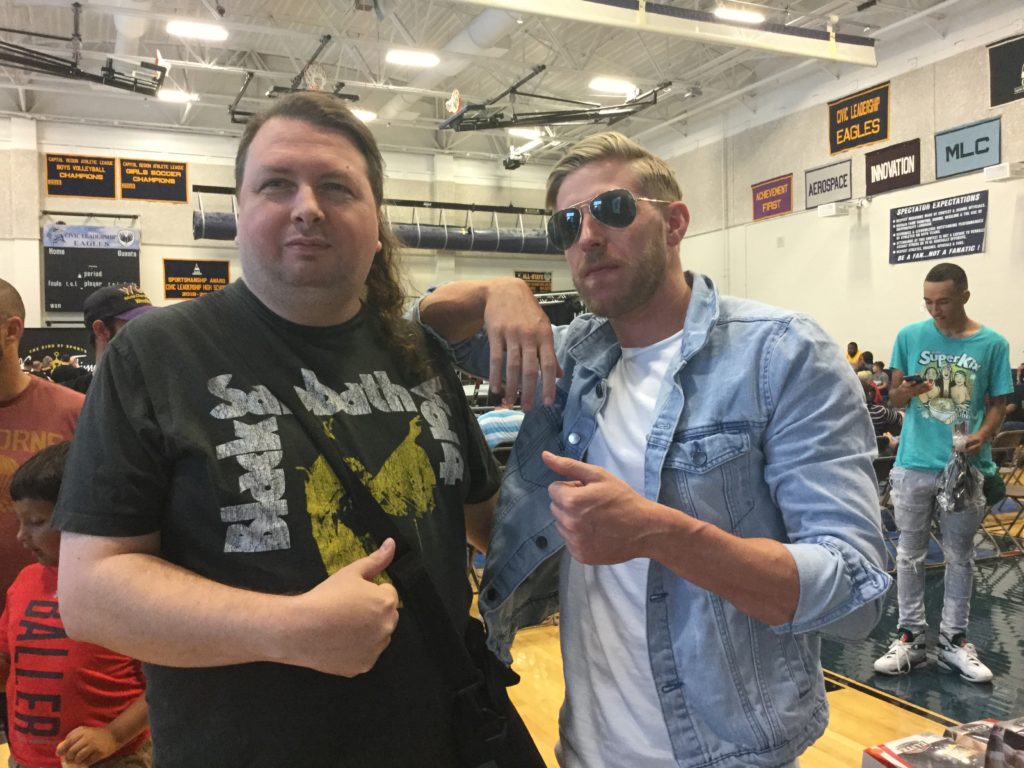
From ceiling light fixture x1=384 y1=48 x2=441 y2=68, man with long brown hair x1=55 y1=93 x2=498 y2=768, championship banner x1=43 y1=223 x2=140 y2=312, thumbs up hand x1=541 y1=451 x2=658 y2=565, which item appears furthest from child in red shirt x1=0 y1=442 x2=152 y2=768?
championship banner x1=43 y1=223 x2=140 y2=312

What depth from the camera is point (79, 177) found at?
14.6 m

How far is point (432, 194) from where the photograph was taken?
1741cm

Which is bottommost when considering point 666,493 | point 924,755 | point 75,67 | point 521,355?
point 924,755

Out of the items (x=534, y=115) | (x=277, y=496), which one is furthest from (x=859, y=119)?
(x=277, y=496)

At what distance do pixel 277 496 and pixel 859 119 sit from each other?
1380 cm

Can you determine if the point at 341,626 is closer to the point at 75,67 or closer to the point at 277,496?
the point at 277,496

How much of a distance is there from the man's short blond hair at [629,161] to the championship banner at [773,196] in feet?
44.8

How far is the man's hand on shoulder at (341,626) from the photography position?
1.01 metres

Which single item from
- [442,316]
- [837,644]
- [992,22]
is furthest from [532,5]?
[992,22]

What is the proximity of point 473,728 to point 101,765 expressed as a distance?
121 cm

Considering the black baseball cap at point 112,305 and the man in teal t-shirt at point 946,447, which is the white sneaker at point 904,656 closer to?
the man in teal t-shirt at point 946,447

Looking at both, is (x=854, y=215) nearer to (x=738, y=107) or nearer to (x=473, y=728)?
(x=738, y=107)

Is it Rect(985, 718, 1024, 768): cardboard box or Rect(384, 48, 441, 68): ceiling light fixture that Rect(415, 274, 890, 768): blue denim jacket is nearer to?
Rect(985, 718, 1024, 768): cardboard box

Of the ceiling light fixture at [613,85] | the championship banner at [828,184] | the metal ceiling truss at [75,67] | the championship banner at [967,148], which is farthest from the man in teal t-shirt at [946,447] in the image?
the metal ceiling truss at [75,67]
